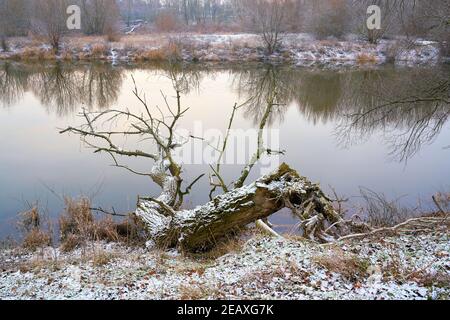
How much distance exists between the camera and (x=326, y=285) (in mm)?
4156

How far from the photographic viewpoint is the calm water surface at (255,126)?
→ 8.84 meters

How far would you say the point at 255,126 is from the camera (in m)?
12.9

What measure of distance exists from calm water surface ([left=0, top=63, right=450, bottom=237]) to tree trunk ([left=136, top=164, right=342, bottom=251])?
160 cm

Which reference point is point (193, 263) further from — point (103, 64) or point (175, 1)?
point (175, 1)

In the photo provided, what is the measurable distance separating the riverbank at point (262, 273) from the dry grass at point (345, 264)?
0.03 ft

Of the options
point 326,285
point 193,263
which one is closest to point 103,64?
point 193,263

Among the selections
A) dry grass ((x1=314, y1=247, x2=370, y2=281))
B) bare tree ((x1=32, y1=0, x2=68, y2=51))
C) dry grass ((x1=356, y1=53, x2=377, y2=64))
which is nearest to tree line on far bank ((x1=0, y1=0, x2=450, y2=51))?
bare tree ((x1=32, y1=0, x2=68, y2=51))

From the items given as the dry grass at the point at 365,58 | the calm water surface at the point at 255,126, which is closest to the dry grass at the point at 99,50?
the calm water surface at the point at 255,126

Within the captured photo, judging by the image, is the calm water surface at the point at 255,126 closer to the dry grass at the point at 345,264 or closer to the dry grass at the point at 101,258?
the dry grass at the point at 101,258

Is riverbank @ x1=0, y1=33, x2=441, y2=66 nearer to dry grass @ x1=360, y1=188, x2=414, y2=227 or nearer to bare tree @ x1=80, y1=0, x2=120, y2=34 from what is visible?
bare tree @ x1=80, y1=0, x2=120, y2=34

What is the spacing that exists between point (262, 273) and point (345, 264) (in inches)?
35.2

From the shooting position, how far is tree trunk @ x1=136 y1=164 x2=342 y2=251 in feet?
18.9

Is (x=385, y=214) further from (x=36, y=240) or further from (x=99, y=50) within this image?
(x=99, y=50)

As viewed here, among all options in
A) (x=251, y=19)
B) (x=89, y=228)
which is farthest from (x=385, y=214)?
(x=251, y=19)
